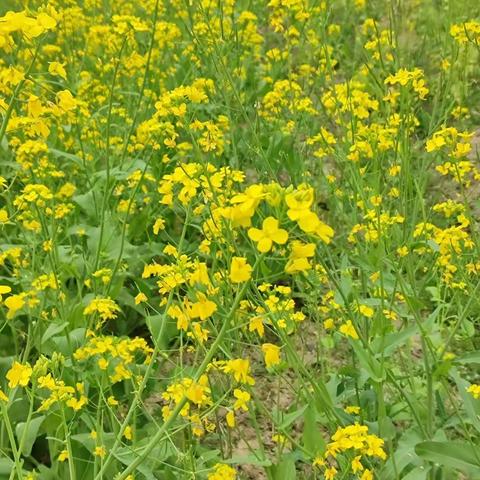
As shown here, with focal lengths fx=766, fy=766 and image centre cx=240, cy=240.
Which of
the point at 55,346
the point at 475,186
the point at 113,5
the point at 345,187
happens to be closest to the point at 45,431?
the point at 55,346

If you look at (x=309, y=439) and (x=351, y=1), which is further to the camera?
(x=351, y=1)

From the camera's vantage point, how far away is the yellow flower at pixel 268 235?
3.67ft

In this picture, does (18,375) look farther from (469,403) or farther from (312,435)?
(469,403)

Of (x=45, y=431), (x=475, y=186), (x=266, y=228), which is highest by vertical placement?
(x=266, y=228)

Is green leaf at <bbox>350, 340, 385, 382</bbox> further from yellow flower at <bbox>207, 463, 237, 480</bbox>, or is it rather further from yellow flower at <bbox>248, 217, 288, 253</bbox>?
yellow flower at <bbox>248, 217, 288, 253</bbox>

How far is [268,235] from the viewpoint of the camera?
1.13 metres

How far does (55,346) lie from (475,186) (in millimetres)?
2369

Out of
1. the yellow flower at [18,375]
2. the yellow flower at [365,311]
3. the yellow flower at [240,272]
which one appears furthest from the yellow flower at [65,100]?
the yellow flower at [365,311]

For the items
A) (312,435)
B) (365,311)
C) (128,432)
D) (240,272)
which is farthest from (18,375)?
(365,311)

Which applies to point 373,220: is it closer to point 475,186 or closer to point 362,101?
point 362,101

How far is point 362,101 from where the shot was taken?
304cm

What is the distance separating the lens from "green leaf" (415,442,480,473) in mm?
1907

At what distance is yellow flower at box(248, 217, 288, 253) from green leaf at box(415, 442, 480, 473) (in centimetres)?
101

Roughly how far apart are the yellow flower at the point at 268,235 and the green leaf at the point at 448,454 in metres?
1.01
